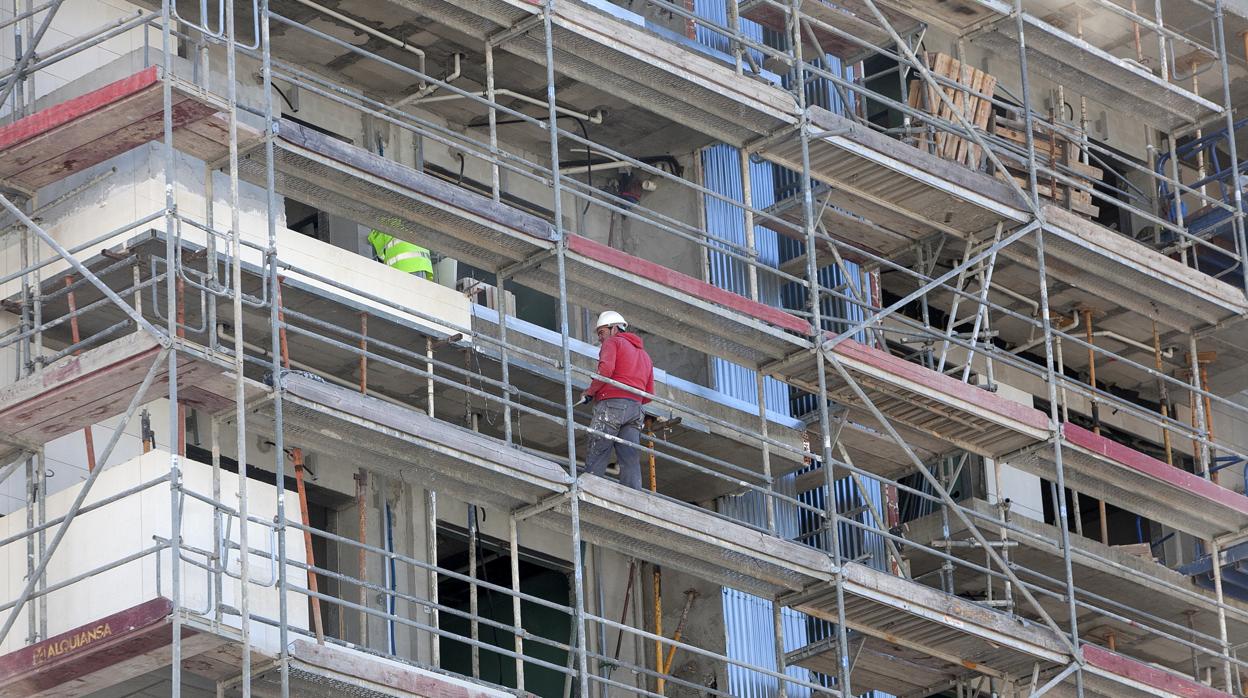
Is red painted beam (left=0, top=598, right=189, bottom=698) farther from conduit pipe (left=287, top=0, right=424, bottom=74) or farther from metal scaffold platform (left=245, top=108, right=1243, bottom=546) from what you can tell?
conduit pipe (left=287, top=0, right=424, bottom=74)

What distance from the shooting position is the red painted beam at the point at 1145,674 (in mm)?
27406

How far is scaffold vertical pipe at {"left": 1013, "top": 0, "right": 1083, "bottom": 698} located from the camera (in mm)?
27359

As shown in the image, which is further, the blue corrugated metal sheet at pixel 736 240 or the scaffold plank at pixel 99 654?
the blue corrugated metal sheet at pixel 736 240

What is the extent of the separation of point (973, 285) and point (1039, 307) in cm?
75

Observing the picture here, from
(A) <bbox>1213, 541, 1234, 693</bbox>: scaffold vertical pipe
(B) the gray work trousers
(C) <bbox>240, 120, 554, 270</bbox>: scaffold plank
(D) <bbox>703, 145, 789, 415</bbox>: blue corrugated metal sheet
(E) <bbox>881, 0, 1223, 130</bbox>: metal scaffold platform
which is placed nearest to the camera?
(C) <bbox>240, 120, 554, 270</bbox>: scaffold plank

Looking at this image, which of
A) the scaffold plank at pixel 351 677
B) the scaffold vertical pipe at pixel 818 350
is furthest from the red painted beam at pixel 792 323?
the scaffold plank at pixel 351 677

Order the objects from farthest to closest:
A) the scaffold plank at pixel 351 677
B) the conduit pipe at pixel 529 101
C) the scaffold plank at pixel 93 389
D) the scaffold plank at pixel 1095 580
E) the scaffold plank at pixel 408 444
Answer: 1. the scaffold plank at pixel 1095 580
2. the conduit pipe at pixel 529 101
3. the scaffold plank at pixel 408 444
4. the scaffold plank at pixel 351 677
5. the scaffold plank at pixel 93 389

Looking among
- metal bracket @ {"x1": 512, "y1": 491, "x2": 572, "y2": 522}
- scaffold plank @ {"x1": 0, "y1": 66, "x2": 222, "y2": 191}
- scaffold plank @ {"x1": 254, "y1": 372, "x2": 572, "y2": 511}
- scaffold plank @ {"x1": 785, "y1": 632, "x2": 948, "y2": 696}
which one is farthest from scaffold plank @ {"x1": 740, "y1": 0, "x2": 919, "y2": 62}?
scaffold plank @ {"x1": 0, "y1": 66, "x2": 222, "y2": 191}

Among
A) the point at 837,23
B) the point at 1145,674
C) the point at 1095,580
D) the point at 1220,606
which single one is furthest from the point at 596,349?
the point at 1220,606

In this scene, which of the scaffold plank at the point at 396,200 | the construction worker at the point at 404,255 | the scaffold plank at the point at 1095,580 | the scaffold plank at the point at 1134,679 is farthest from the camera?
the scaffold plank at the point at 1095,580

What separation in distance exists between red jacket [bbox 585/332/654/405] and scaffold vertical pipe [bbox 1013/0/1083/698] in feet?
14.0

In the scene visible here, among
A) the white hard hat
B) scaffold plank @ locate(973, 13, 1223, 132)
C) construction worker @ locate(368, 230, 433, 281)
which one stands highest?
scaffold plank @ locate(973, 13, 1223, 132)

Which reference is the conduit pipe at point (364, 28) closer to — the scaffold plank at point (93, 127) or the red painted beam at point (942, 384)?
the scaffold plank at point (93, 127)

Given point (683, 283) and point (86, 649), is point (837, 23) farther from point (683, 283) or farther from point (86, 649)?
point (86, 649)
